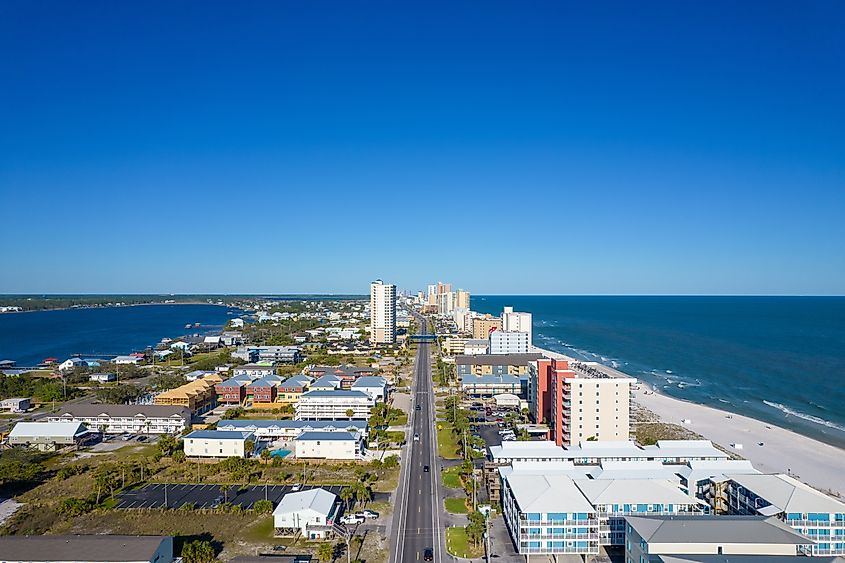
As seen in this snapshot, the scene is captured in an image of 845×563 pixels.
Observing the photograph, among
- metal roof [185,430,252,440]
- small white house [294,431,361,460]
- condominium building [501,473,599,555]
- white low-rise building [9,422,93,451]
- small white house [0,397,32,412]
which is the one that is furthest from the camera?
small white house [0,397,32,412]

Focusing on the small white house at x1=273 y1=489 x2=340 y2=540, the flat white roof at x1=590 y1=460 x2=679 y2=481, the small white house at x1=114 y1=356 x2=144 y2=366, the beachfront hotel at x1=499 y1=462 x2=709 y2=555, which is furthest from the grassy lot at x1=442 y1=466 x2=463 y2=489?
the small white house at x1=114 y1=356 x2=144 y2=366

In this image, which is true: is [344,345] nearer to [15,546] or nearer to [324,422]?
[324,422]

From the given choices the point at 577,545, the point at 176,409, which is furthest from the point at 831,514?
the point at 176,409

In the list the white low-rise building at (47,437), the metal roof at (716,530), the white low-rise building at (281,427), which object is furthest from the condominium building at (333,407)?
Result: the metal roof at (716,530)

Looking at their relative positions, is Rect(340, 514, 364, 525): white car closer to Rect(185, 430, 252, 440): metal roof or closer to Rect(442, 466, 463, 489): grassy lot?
Rect(442, 466, 463, 489): grassy lot

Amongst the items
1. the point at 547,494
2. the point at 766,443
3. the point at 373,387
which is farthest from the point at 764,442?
the point at 373,387
